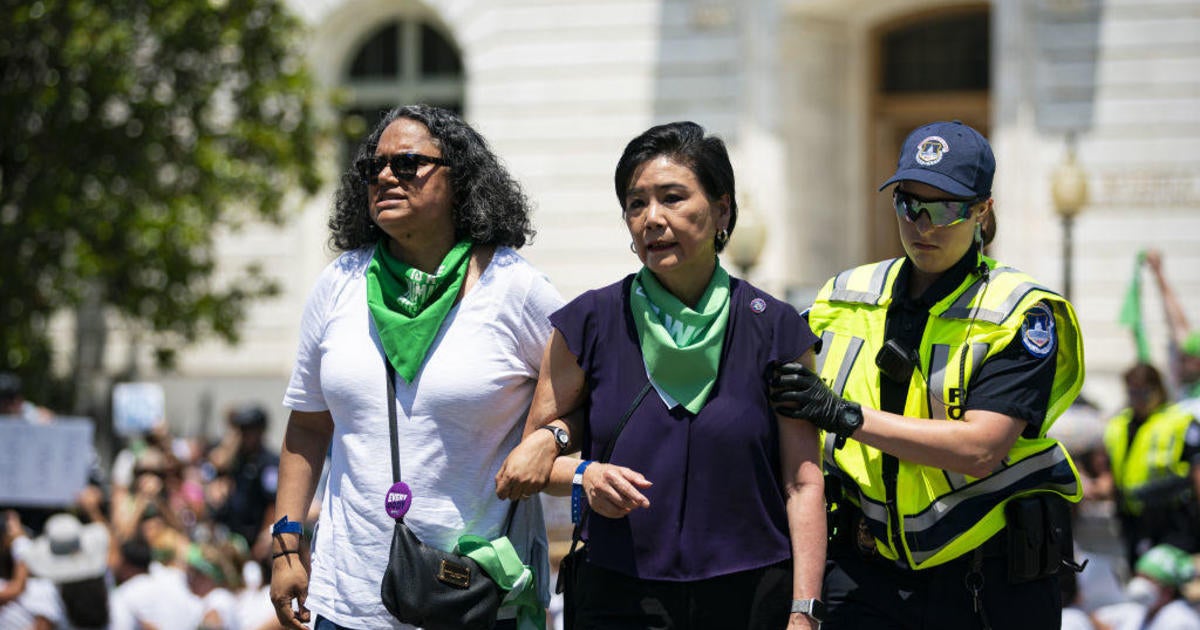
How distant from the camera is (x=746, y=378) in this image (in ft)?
13.6

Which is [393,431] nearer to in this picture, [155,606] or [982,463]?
[982,463]

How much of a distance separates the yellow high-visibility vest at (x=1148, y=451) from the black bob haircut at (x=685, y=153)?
6113 millimetres

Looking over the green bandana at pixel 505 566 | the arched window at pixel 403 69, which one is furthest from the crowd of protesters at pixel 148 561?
the arched window at pixel 403 69

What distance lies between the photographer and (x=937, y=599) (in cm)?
436

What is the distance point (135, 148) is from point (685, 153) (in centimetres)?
1173

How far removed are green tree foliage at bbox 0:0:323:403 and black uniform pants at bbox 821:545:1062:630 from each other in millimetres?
10898

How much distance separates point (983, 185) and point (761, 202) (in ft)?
51.2

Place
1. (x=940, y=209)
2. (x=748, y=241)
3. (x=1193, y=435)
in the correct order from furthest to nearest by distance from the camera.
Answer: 1. (x=748, y=241)
2. (x=1193, y=435)
3. (x=940, y=209)

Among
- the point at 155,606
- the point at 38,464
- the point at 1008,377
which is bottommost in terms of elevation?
the point at 155,606

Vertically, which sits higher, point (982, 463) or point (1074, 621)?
point (982, 463)

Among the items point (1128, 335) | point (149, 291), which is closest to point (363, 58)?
point (149, 291)

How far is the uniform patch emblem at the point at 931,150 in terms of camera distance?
4.34 metres

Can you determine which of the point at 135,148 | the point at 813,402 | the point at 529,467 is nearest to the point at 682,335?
the point at 813,402

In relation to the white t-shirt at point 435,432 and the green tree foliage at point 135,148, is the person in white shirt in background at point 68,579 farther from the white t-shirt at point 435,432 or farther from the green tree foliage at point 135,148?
the green tree foliage at point 135,148
